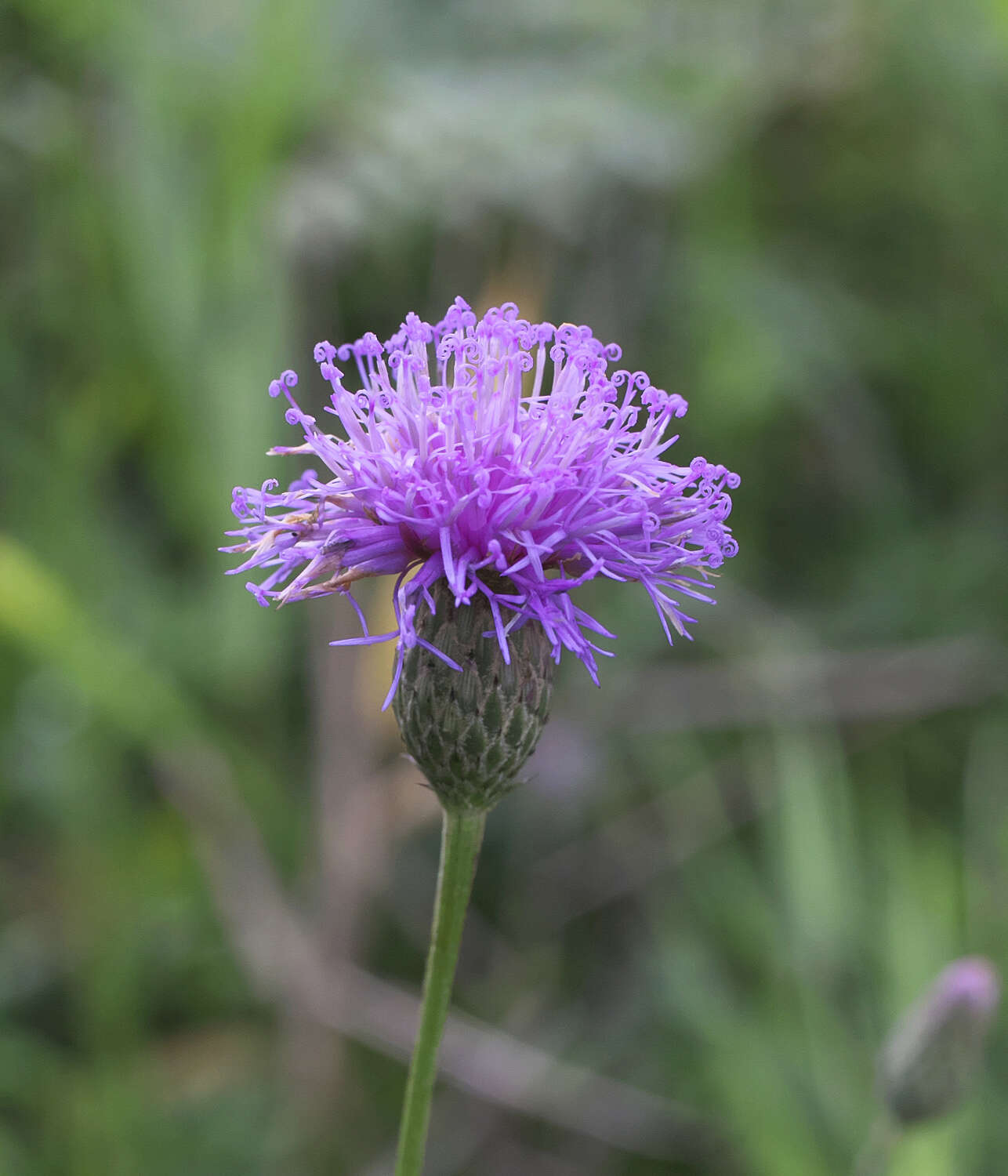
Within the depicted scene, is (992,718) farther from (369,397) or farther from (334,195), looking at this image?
(369,397)

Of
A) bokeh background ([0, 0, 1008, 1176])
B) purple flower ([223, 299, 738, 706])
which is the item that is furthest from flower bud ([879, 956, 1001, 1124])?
purple flower ([223, 299, 738, 706])

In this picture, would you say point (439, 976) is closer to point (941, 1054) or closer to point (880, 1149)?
point (941, 1054)

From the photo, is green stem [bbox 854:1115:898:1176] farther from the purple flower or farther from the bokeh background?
the purple flower

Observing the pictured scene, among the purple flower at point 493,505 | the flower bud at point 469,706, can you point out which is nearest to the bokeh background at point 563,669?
the purple flower at point 493,505

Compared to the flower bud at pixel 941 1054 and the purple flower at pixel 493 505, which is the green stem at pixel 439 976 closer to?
the purple flower at pixel 493 505

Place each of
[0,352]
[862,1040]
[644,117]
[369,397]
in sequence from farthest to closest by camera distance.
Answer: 1. [644,117]
2. [0,352]
3. [862,1040]
4. [369,397]

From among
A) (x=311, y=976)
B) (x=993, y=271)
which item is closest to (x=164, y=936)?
(x=311, y=976)

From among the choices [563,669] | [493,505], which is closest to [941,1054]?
[493,505]
